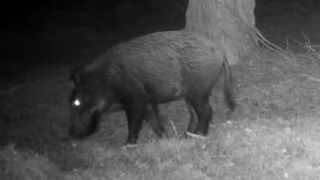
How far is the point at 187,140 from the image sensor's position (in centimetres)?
834

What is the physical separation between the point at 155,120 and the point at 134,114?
54 centimetres

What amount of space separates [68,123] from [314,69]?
14.7ft

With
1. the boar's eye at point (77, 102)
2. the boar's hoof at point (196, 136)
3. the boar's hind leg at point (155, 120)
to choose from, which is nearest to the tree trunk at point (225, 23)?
the boar's hind leg at point (155, 120)

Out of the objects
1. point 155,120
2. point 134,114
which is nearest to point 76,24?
point 155,120

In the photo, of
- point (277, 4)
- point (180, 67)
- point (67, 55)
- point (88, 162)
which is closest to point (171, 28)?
point (67, 55)

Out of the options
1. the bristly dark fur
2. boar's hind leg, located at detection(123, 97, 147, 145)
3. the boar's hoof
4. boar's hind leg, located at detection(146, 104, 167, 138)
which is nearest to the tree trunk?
the bristly dark fur

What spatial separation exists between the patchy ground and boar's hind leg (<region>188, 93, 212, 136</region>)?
5.7 inches

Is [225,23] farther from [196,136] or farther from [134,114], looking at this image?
[134,114]

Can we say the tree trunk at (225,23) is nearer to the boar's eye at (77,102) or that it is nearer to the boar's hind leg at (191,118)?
the boar's hind leg at (191,118)

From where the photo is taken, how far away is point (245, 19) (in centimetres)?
1115

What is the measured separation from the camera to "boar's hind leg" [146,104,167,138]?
8.87 m

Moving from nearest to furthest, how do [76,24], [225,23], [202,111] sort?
[202,111] < [225,23] < [76,24]

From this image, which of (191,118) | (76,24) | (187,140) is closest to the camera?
(187,140)

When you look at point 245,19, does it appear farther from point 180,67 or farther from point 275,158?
point 275,158
